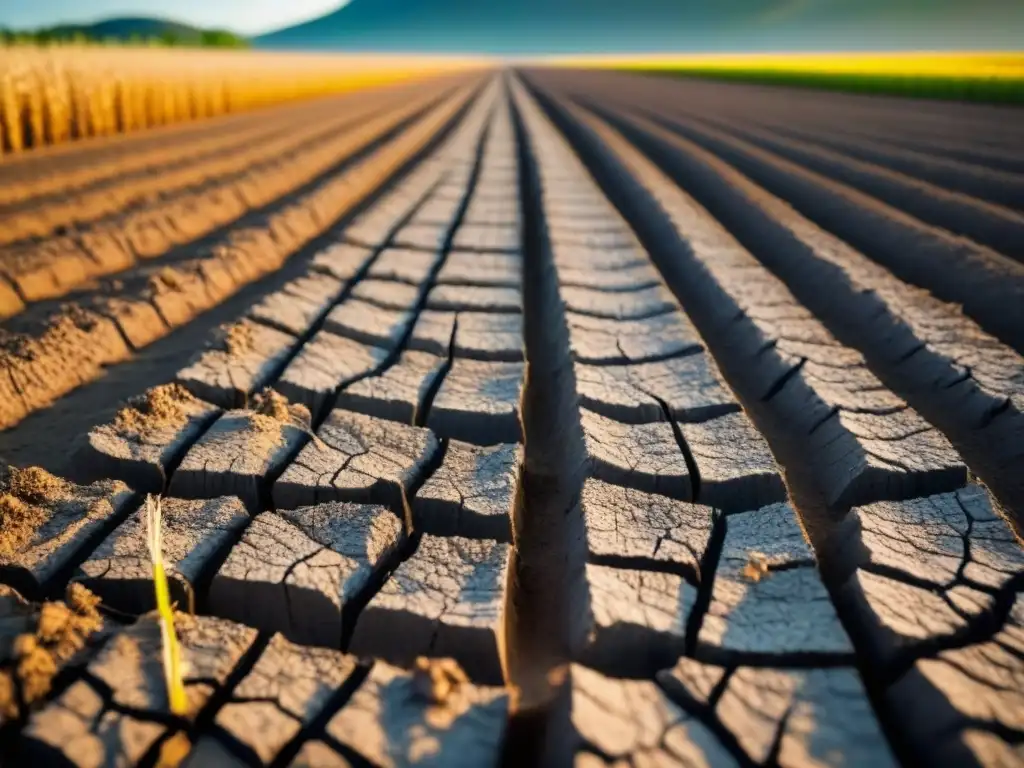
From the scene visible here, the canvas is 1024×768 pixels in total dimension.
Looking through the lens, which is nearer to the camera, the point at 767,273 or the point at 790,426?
the point at 790,426

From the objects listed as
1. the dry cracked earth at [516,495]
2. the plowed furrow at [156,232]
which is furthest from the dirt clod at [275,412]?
the plowed furrow at [156,232]

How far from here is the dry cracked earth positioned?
1166 mm

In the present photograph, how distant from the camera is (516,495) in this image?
1.80m

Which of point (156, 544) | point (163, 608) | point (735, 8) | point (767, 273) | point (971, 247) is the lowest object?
point (163, 608)

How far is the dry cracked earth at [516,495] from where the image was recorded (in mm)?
1166

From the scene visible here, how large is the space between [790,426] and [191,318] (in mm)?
2695

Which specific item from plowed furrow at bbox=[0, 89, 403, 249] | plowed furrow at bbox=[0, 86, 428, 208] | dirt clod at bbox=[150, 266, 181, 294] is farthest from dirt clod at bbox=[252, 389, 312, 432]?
plowed furrow at bbox=[0, 86, 428, 208]

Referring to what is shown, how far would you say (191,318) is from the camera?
3133mm

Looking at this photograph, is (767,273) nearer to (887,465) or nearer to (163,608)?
(887,465)

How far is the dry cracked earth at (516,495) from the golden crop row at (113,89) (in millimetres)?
3954

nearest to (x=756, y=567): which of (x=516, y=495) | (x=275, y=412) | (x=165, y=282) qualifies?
(x=516, y=495)

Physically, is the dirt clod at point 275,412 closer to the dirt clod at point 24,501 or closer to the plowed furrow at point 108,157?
the dirt clod at point 24,501

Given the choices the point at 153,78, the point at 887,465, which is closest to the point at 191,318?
the point at 887,465

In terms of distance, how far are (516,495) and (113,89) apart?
919cm
